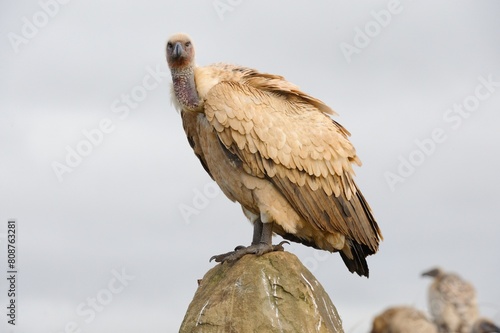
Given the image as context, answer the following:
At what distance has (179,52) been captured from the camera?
10883 mm

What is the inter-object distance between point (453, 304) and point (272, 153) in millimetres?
6468

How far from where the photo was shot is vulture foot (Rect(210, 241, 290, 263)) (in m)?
10.5

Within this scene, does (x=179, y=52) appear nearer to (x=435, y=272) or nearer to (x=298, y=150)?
(x=298, y=150)

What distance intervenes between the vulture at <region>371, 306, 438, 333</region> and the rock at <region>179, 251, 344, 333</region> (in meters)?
6.03

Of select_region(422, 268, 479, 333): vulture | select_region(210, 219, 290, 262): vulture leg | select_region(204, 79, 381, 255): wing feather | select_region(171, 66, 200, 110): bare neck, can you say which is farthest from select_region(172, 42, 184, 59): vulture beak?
select_region(422, 268, 479, 333): vulture

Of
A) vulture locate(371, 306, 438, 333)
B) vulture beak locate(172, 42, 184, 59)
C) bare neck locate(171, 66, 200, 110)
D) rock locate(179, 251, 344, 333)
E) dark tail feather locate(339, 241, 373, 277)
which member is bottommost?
vulture locate(371, 306, 438, 333)

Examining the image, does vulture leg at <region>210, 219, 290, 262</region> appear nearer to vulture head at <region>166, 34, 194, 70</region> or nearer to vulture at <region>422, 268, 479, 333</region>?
vulture head at <region>166, 34, 194, 70</region>

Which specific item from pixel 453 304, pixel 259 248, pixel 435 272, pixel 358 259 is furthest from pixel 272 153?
pixel 453 304

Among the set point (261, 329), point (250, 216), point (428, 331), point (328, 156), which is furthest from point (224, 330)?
point (428, 331)

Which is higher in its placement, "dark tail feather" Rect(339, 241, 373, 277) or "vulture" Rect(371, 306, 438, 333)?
"dark tail feather" Rect(339, 241, 373, 277)

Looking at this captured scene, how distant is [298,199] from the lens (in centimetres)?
1063

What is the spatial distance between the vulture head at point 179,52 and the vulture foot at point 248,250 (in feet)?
7.93

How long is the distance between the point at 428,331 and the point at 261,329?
243 inches

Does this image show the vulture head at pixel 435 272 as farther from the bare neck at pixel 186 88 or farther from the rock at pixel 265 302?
the bare neck at pixel 186 88
